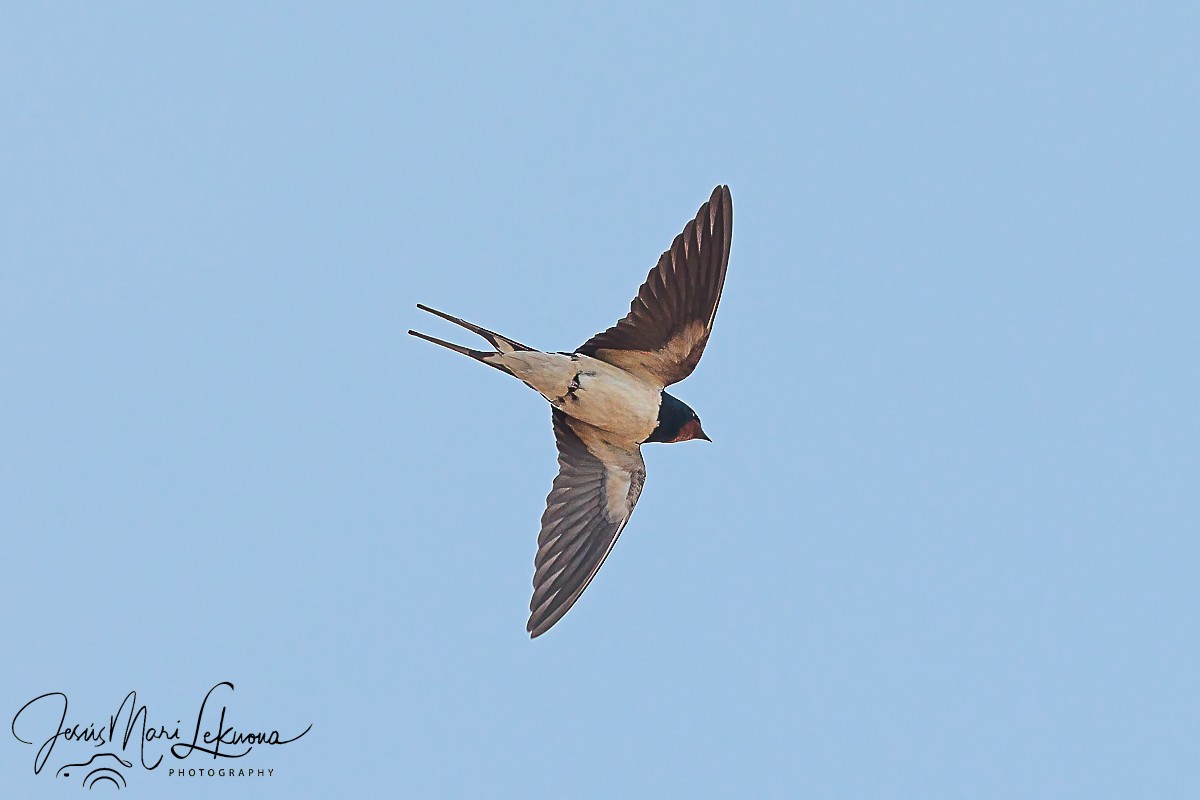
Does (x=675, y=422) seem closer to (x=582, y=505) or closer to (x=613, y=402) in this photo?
(x=613, y=402)

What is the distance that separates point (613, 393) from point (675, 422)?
463 millimetres

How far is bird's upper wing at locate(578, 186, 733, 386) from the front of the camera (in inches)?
333

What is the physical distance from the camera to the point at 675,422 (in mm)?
9219

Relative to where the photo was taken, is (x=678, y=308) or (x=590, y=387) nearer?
(x=678, y=308)

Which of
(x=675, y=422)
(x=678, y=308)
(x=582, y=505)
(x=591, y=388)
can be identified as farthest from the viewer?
(x=582, y=505)

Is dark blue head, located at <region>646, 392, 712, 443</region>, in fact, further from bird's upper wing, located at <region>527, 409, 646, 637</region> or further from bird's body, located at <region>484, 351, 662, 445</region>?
bird's upper wing, located at <region>527, 409, 646, 637</region>

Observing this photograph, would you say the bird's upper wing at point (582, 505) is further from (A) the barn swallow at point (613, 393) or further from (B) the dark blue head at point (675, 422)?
(B) the dark blue head at point (675, 422)

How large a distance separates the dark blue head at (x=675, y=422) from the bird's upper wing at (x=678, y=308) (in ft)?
0.46

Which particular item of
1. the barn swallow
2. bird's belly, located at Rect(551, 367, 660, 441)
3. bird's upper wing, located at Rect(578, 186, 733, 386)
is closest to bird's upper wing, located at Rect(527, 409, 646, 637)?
the barn swallow

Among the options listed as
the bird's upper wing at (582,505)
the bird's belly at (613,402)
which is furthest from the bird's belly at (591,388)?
the bird's upper wing at (582,505)

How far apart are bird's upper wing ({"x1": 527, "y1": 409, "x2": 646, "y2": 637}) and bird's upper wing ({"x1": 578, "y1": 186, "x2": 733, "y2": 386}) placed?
0.57 m

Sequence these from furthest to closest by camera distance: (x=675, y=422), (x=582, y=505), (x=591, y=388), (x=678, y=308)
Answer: (x=582, y=505)
(x=675, y=422)
(x=591, y=388)
(x=678, y=308)

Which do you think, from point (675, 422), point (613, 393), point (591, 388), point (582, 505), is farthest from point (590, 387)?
point (582, 505)

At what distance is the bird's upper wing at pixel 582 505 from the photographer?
9188mm
